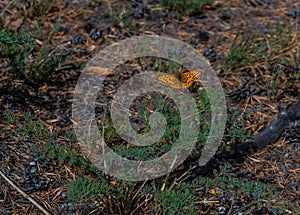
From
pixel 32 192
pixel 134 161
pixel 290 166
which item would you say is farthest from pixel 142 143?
pixel 290 166

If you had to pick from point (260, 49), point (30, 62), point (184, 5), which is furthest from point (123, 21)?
point (260, 49)

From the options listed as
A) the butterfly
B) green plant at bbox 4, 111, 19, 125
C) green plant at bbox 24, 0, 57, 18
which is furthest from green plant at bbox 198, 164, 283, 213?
green plant at bbox 24, 0, 57, 18

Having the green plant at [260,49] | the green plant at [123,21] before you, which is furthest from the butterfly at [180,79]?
the green plant at [123,21]

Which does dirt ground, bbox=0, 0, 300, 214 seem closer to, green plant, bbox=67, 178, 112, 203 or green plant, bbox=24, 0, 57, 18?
green plant, bbox=24, 0, 57, 18

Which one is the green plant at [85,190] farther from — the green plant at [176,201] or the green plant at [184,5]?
the green plant at [184,5]

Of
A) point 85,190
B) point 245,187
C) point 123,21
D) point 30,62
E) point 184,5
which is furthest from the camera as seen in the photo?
point 184,5

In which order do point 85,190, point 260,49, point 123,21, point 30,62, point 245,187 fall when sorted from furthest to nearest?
1. point 123,21
2. point 260,49
3. point 30,62
4. point 245,187
5. point 85,190

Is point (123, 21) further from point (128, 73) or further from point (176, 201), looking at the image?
point (176, 201)

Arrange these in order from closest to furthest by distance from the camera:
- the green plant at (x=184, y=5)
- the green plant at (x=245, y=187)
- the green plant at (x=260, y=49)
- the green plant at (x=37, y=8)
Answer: the green plant at (x=245, y=187)
the green plant at (x=260, y=49)
the green plant at (x=37, y=8)
the green plant at (x=184, y=5)
